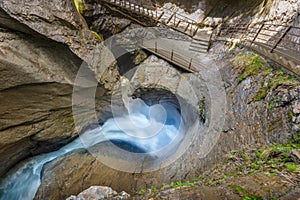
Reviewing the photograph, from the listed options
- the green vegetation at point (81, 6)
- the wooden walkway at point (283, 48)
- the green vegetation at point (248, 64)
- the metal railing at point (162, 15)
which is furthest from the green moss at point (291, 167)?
the green vegetation at point (81, 6)

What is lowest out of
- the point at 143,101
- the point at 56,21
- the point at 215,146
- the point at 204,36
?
the point at 143,101

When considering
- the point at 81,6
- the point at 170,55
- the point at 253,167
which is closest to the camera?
the point at 253,167

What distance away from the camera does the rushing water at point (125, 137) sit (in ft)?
19.8

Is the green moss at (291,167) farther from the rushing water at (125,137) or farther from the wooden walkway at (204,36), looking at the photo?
A: the rushing water at (125,137)

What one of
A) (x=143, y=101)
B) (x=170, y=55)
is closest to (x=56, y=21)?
(x=170, y=55)

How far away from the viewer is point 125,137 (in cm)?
824

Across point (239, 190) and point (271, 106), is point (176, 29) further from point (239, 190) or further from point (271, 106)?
point (239, 190)

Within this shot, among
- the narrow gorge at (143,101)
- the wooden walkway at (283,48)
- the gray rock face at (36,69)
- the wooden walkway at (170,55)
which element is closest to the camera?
the narrow gorge at (143,101)

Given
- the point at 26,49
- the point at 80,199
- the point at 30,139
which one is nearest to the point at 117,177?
the point at 80,199

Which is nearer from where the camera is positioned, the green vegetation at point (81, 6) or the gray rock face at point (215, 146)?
the gray rock face at point (215, 146)

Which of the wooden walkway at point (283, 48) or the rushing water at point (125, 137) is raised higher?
the wooden walkway at point (283, 48)

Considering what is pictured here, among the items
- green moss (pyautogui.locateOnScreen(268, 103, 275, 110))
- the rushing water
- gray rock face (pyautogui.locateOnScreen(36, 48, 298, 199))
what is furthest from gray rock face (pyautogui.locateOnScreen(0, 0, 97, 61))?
green moss (pyautogui.locateOnScreen(268, 103, 275, 110))

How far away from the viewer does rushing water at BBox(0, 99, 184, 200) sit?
6043mm

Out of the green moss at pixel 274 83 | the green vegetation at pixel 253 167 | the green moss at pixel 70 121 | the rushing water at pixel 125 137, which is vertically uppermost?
the green moss at pixel 274 83
